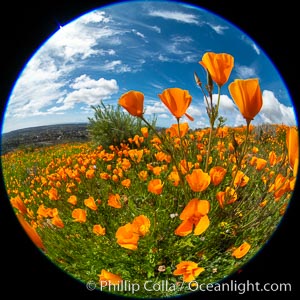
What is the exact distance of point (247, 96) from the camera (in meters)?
1.65

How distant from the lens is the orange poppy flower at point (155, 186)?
67.7 inches

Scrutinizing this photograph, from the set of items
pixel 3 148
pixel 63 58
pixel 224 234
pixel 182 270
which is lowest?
pixel 182 270

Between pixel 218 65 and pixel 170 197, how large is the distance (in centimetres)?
63

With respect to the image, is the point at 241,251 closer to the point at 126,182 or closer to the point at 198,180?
the point at 198,180

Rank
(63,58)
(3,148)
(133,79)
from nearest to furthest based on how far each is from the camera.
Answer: (133,79)
(63,58)
(3,148)

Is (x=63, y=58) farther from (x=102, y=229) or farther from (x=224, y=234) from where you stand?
(x=224, y=234)

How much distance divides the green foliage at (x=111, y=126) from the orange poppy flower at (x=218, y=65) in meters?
0.33

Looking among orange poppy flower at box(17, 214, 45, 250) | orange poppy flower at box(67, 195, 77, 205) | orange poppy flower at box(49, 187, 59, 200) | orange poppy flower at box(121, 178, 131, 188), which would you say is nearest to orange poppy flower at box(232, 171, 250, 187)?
orange poppy flower at box(121, 178, 131, 188)

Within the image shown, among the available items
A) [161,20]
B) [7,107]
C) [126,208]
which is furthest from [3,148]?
[161,20]

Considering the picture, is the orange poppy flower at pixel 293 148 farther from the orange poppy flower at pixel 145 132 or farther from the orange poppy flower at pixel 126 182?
the orange poppy flower at pixel 126 182

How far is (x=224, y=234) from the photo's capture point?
183 centimetres

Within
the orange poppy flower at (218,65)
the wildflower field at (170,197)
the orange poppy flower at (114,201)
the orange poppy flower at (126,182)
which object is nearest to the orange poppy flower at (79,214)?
the wildflower field at (170,197)

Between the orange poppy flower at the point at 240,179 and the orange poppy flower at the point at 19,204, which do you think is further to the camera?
the orange poppy flower at the point at 19,204

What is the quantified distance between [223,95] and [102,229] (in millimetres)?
840
